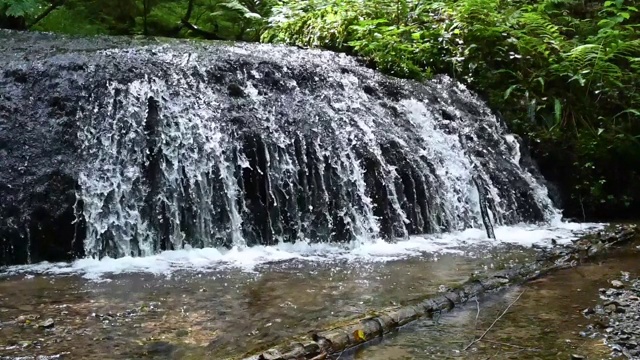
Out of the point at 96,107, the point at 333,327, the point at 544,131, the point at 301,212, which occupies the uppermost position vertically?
the point at 96,107

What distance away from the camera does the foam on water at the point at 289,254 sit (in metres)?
5.02

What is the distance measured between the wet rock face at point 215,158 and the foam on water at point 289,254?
196 millimetres

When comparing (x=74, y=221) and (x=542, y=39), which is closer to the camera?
(x=74, y=221)

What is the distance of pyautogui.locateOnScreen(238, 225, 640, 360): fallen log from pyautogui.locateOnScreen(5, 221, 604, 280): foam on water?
79cm

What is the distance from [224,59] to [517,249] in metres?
4.25

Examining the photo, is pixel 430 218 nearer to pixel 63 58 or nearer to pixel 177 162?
pixel 177 162

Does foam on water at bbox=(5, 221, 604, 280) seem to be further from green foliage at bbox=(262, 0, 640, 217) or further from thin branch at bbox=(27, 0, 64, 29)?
thin branch at bbox=(27, 0, 64, 29)

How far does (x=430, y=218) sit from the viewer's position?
22.4ft

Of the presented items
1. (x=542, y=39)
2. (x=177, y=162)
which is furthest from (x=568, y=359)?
(x=542, y=39)

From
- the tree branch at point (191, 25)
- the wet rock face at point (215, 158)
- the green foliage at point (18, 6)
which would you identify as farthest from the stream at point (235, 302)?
the tree branch at point (191, 25)

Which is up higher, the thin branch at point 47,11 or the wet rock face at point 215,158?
the thin branch at point 47,11

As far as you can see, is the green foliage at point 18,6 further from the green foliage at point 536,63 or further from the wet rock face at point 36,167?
the green foliage at point 536,63

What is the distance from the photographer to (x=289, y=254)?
18.4 feet

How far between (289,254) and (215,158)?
1426 millimetres
